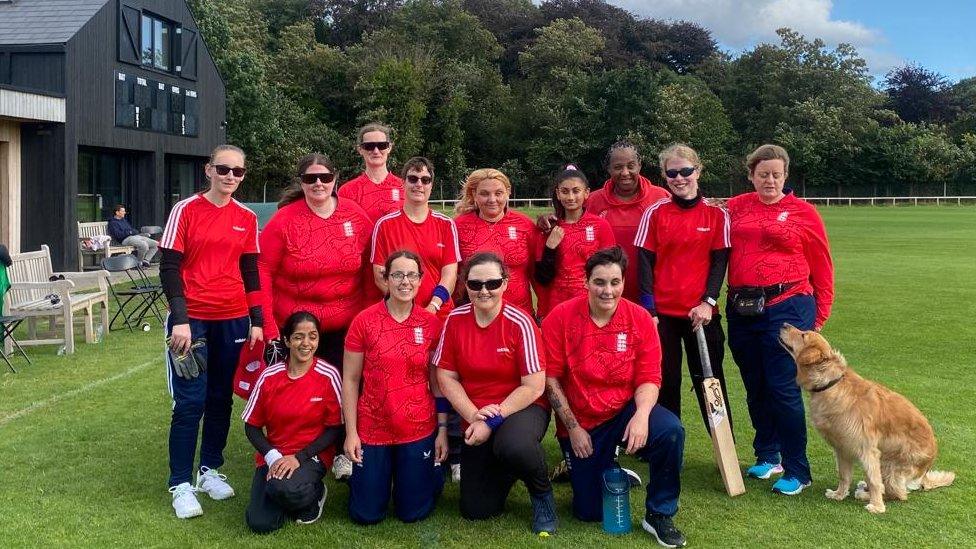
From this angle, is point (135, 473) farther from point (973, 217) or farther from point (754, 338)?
point (973, 217)

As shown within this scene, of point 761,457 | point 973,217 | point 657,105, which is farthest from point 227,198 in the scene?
point 657,105

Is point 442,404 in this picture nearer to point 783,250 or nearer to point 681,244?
point 681,244

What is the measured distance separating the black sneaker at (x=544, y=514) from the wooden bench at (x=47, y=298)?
20.9ft

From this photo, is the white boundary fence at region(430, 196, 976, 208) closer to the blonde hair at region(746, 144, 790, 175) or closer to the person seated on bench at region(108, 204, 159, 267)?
the person seated on bench at region(108, 204, 159, 267)

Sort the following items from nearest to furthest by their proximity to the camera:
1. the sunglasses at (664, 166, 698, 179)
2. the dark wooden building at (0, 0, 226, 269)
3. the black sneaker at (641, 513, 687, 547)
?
1. the black sneaker at (641, 513, 687, 547)
2. the sunglasses at (664, 166, 698, 179)
3. the dark wooden building at (0, 0, 226, 269)

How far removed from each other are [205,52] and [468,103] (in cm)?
3187

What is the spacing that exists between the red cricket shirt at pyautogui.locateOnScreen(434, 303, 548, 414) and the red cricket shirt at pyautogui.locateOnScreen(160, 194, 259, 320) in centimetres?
128

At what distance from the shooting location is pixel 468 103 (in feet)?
186

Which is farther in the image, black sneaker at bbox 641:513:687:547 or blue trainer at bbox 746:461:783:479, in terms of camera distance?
blue trainer at bbox 746:461:783:479

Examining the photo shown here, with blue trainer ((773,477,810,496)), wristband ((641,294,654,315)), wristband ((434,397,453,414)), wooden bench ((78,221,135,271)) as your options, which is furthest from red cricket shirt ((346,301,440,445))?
wooden bench ((78,221,135,271))

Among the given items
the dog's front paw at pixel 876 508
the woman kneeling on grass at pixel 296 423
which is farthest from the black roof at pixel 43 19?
the dog's front paw at pixel 876 508

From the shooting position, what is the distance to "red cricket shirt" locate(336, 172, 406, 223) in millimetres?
5473

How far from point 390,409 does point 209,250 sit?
1359 millimetres

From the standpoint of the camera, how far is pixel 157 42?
2344 centimetres
